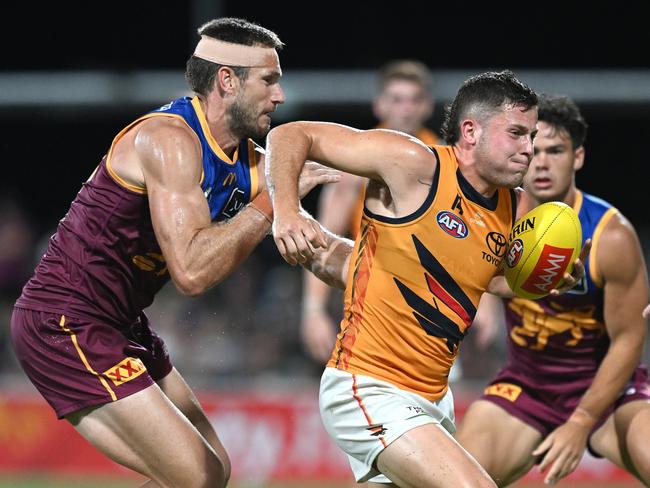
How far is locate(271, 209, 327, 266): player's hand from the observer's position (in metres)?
3.99

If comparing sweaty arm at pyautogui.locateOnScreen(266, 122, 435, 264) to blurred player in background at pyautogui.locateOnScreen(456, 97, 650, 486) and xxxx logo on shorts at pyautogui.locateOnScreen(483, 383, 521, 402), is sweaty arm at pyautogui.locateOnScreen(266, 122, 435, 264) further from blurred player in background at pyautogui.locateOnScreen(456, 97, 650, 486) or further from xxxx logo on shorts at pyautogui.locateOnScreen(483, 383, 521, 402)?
xxxx logo on shorts at pyautogui.locateOnScreen(483, 383, 521, 402)

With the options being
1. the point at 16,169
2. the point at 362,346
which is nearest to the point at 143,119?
the point at 362,346

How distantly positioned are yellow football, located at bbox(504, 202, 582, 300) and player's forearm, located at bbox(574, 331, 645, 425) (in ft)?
2.86

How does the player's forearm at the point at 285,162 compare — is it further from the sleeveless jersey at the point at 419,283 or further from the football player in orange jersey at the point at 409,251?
the sleeveless jersey at the point at 419,283

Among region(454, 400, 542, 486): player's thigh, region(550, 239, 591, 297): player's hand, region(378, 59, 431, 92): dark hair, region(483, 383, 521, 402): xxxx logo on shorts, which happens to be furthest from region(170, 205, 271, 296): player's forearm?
region(378, 59, 431, 92): dark hair

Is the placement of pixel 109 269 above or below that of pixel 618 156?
above

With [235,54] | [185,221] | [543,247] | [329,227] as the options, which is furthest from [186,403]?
[329,227]

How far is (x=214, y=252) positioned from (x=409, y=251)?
0.79m

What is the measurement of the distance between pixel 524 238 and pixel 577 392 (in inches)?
56.0

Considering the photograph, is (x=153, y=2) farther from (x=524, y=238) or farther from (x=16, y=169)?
(x=524, y=238)

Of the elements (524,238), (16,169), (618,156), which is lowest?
(16,169)

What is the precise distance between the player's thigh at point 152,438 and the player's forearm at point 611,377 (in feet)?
6.26

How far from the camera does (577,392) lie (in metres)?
5.64

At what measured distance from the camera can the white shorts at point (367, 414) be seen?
423cm
